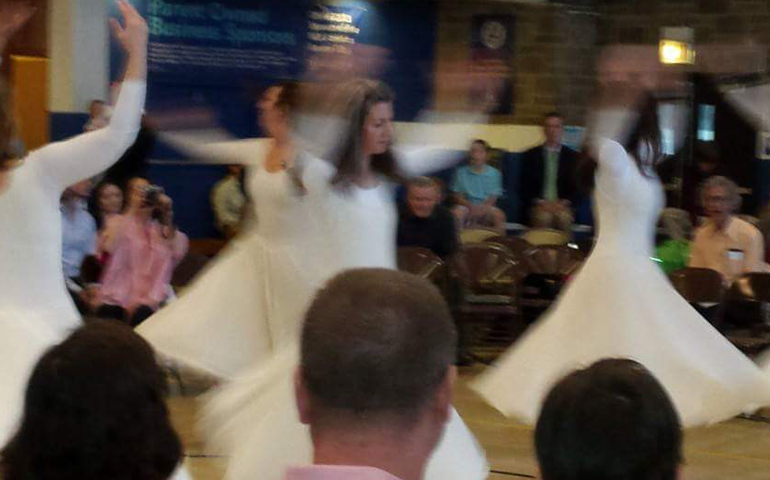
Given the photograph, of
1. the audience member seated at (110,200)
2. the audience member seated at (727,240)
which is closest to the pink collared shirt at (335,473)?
the audience member seated at (727,240)

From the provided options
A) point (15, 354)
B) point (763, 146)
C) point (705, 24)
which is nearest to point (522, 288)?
point (15, 354)

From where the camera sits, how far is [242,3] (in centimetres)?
1373

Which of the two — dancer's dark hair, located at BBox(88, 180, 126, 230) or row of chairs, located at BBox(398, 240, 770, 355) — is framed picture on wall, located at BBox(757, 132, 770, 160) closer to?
row of chairs, located at BBox(398, 240, 770, 355)

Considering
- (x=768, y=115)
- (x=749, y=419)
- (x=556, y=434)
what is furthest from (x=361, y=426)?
(x=768, y=115)

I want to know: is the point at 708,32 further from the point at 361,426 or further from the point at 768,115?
the point at 361,426

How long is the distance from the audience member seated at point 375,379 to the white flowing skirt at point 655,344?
4.31m

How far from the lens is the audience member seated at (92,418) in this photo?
1949 mm

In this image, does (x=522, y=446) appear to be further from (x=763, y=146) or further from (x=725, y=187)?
(x=763, y=146)

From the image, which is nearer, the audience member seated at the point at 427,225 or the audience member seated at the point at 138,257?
the audience member seated at the point at 138,257

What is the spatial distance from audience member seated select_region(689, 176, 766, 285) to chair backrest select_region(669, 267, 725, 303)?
316 millimetres

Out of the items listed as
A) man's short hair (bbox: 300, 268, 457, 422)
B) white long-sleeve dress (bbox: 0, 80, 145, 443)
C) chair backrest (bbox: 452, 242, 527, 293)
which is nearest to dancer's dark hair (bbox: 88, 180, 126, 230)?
chair backrest (bbox: 452, 242, 527, 293)

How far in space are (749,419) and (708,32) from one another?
773 centimetres

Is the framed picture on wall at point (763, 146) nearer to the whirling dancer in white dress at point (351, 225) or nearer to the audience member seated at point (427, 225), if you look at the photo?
the audience member seated at point (427, 225)

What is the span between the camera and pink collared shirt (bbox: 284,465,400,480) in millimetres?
1733
